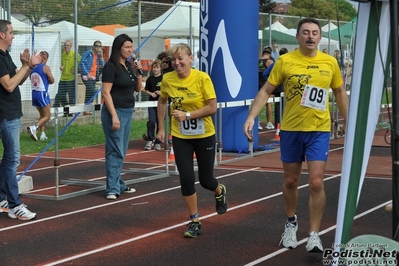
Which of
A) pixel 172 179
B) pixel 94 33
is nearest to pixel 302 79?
pixel 172 179

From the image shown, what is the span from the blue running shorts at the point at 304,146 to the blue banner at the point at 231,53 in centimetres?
687

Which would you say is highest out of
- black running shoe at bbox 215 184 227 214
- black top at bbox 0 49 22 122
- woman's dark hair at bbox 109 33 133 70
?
woman's dark hair at bbox 109 33 133 70

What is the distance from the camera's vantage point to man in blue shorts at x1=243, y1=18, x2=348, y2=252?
6.82 meters

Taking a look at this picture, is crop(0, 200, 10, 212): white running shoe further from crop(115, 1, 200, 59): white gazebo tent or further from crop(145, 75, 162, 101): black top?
crop(115, 1, 200, 59): white gazebo tent

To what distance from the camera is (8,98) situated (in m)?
8.34

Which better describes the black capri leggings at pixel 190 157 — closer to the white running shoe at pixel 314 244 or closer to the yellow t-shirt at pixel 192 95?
the yellow t-shirt at pixel 192 95

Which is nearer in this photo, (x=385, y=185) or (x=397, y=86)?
(x=397, y=86)

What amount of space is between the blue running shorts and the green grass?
8816 millimetres

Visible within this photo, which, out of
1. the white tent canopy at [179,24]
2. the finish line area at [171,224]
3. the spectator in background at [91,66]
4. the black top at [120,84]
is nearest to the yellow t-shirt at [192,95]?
the finish line area at [171,224]

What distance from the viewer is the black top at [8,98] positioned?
8.26 m

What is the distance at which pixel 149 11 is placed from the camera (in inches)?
829

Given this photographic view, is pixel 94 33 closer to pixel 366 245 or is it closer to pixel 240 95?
pixel 240 95

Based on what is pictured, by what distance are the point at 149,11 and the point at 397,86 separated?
16900 millimetres

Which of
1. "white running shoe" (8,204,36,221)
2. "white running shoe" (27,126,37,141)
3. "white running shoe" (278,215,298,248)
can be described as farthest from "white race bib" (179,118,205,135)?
"white running shoe" (27,126,37,141)
